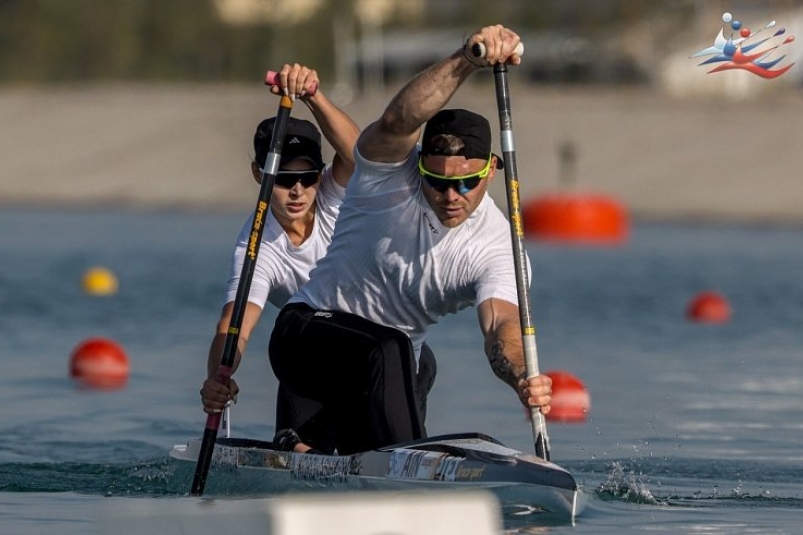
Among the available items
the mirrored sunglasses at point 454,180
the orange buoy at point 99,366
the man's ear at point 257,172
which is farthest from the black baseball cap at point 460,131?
the orange buoy at point 99,366

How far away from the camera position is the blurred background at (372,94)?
137ft

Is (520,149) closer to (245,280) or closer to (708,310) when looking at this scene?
(708,310)

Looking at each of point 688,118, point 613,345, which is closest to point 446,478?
point 613,345

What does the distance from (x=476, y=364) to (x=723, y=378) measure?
2057 millimetres

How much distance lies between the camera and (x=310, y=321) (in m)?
8.22

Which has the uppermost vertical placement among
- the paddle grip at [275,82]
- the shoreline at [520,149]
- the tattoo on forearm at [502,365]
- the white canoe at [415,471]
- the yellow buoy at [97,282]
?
the shoreline at [520,149]

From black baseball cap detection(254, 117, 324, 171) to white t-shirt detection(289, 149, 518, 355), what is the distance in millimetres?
773

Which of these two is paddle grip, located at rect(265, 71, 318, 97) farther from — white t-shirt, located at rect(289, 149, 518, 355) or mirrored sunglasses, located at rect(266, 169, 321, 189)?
white t-shirt, located at rect(289, 149, 518, 355)

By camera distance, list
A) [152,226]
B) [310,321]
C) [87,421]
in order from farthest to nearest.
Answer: [152,226], [87,421], [310,321]

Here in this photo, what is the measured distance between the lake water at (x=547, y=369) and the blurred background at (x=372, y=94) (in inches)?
425

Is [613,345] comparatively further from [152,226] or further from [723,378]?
[152,226]

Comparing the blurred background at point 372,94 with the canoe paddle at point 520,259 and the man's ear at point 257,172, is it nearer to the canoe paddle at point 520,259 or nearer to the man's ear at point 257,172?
the man's ear at point 257,172

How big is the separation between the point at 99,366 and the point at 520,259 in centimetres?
622

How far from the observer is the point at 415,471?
25.4 ft
